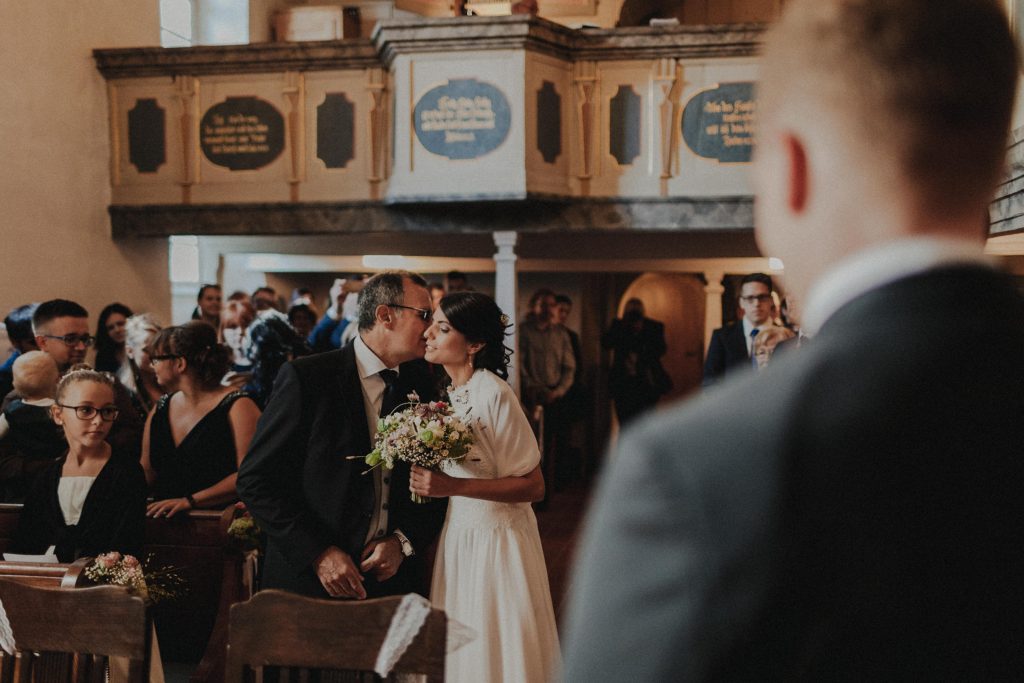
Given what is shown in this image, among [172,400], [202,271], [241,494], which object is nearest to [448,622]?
[241,494]

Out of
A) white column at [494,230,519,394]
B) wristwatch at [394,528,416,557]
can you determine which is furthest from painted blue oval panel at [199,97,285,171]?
wristwatch at [394,528,416,557]

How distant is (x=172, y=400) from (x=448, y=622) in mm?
3082

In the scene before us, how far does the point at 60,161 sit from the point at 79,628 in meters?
8.05

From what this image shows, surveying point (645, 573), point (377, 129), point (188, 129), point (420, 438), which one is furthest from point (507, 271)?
point (645, 573)

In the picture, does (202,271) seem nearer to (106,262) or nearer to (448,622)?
(106,262)

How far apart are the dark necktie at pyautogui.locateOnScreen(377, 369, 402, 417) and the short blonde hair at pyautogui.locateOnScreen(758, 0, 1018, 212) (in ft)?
9.23

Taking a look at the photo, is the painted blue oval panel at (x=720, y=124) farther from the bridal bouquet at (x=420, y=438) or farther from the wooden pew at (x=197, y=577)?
the bridal bouquet at (x=420, y=438)

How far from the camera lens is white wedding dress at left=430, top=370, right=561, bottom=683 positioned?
3.58 metres

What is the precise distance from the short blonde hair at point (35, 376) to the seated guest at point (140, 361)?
1.43 metres

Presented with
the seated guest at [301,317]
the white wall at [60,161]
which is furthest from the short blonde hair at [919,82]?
the seated guest at [301,317]

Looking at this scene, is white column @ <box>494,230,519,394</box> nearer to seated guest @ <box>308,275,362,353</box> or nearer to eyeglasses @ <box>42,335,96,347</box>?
seated guest @ <box>308,275,362,353</box>

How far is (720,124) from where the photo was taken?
30.1 ft

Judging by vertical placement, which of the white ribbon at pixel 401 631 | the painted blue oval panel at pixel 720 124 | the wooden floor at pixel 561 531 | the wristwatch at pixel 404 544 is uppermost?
the painted blue oval panel at pixel 720 124

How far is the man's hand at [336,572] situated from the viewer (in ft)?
10.5
